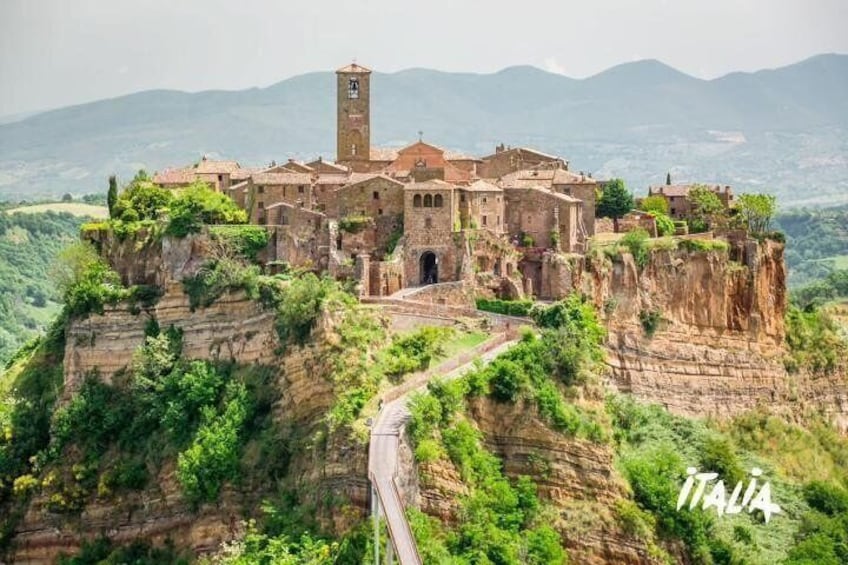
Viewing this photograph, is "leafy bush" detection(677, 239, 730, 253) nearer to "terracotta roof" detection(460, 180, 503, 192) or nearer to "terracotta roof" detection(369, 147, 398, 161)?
"terracotta roof" detection(460, 180, 503, 192)

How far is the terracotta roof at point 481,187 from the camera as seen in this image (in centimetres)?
6950

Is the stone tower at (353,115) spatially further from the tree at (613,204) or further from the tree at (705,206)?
the tree at (705,206)

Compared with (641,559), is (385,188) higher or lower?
higher

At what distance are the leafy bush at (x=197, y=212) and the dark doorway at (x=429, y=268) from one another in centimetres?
952

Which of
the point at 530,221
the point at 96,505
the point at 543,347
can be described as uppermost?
the point at 530,221

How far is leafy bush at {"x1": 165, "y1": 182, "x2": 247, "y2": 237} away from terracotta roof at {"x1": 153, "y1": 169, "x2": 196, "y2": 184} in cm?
679

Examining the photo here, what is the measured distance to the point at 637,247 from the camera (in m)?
71.3

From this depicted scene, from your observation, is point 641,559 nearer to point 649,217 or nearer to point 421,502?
point 421,502

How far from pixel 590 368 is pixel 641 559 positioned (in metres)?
9.16

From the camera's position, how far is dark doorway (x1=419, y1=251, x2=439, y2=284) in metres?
68.1

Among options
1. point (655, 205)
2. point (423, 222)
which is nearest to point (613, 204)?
point (655, 205)

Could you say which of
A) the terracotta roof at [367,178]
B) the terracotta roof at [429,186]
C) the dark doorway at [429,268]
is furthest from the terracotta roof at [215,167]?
the dark doorway at [429,268]

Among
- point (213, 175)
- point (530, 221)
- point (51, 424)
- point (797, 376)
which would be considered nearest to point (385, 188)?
point (530, 221)

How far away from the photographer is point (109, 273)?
7044cm
